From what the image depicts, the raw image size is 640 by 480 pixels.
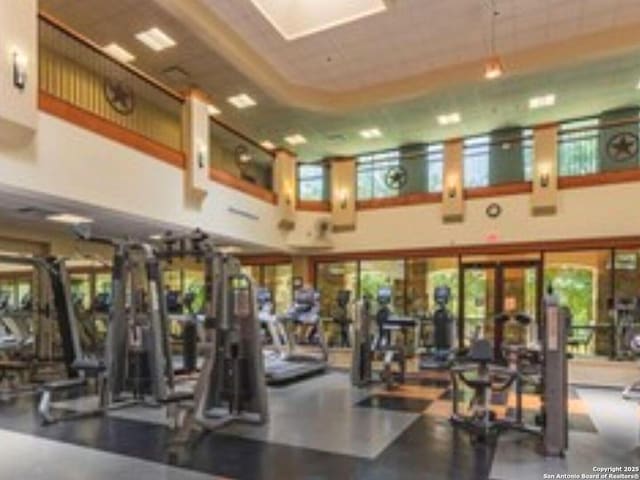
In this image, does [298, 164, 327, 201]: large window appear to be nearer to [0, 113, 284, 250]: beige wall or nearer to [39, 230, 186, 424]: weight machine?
[0, 113, 284, 250]: beige wall

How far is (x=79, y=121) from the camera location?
269 inches

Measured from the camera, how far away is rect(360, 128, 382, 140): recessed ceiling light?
12.8 meters

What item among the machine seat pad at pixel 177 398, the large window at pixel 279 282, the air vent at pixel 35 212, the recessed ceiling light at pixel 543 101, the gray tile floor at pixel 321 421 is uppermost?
the recessed ceiling light at pixel 543 101

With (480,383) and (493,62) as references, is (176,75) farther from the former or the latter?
(480,383)

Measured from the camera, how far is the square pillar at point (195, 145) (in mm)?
8828

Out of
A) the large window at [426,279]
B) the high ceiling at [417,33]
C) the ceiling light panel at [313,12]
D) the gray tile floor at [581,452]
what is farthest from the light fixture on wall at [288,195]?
the gray tile floor at [581,452]

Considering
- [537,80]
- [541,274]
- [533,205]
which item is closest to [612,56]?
[537,80]

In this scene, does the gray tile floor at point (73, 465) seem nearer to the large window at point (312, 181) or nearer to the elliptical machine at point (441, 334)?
the elliptical machine at point (441, 334)

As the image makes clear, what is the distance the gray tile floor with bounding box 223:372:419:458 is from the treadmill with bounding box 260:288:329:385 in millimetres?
1542

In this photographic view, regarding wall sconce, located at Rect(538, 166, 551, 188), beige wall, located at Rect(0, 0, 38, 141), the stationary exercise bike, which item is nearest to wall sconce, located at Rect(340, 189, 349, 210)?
the stationary exercise bike

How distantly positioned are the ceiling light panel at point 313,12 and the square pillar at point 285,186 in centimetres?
389

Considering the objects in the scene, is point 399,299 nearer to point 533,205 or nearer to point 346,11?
point 533,205

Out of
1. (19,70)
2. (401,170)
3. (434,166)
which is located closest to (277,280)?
(401,170)

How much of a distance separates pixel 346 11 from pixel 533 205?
18.2ft
